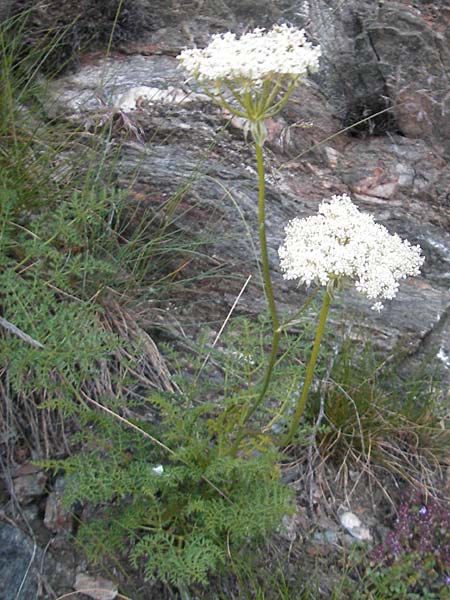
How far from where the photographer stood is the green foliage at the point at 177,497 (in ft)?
7.04

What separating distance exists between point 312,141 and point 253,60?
92.4 inches

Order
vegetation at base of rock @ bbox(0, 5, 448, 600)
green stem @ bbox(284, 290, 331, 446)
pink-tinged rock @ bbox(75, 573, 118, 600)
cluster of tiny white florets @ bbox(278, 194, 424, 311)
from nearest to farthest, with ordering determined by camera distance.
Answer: cluster of tiny white florets @ bbox(278, 194, 424, 311)
green stem @ bbox(284, 290, 331, 446)
vegetation at base of rock @ bbox(0, 5, 448, 600)
pink-tinged rock @ bbox(75, 573, 118, 600)

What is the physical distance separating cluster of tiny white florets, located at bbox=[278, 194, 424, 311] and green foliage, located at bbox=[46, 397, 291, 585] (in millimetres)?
637

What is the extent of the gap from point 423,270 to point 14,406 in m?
2.25

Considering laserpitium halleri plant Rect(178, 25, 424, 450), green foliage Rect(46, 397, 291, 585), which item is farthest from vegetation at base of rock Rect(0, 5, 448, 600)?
laserpitium halleri plant Rect(178, 25, 424, 450)

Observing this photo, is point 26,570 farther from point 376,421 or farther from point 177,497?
point 376,421

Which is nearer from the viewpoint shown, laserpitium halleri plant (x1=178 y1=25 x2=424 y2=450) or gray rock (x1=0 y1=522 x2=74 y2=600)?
laserpitium halleri plant (x1=178 y1=25 x2=424 y2=450)

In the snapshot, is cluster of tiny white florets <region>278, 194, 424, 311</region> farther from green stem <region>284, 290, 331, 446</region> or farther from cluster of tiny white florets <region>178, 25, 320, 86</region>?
cluster of tiny white florets <region>178, 25, 320, 86</region>

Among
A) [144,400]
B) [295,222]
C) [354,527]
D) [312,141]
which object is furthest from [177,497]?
[312,141]

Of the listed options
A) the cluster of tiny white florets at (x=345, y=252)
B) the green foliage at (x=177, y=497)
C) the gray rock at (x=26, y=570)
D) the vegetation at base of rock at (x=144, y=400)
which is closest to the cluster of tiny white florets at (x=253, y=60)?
the cluster of tiny white florets at (x=345, y=252)

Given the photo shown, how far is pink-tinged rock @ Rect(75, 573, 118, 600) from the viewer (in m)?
2.37

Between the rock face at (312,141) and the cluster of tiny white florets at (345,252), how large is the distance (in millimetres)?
1231

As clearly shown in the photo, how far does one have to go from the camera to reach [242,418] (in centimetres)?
234

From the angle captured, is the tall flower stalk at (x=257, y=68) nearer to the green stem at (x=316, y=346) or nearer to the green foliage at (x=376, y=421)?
the green stem at (x=316, y=346)
